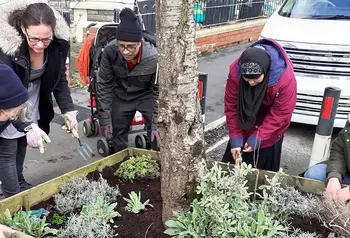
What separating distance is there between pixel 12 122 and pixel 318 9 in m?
4.83

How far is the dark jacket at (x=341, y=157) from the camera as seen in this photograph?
9.62 ft

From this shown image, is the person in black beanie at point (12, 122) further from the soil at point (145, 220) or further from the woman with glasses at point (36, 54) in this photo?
the soil at point (145, 220)

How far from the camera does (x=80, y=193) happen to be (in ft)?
A: 9.34

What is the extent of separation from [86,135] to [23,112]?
255 centimetres

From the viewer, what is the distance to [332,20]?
561cm

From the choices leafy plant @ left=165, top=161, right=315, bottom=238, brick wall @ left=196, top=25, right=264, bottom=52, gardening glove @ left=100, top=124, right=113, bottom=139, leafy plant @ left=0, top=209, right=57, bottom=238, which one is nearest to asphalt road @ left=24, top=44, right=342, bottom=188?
gardening glove @ left=100, top=124, right=113, bottom=139

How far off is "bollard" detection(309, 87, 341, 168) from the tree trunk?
208 cm

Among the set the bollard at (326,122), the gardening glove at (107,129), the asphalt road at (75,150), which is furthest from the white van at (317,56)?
the gardening glove at (107,129)

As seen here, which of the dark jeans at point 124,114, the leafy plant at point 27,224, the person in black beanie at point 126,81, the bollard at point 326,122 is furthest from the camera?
the dark jeans at point 124,114

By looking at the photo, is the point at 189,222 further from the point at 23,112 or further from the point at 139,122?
the point at 139,122

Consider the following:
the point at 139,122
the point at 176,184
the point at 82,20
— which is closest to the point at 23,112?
the point at 176,184

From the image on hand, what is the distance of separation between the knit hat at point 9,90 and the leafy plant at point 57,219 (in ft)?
2.49

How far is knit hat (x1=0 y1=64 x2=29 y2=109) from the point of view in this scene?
7.96 ft

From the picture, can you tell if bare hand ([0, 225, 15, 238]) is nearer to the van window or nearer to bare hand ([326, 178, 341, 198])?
bare hand ([326, 178, 341, 198])
